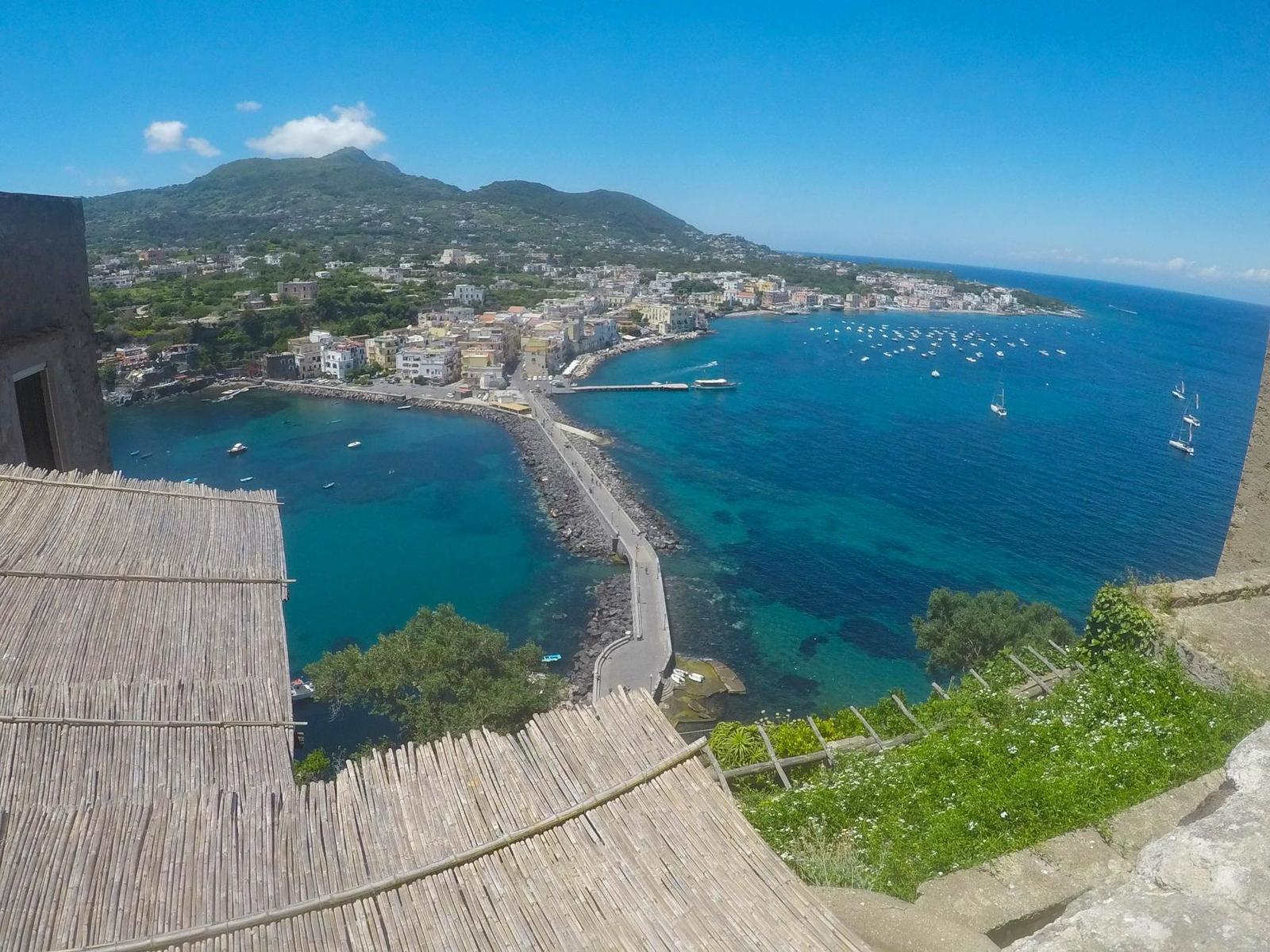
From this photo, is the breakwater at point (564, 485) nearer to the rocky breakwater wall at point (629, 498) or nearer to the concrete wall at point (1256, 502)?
the rocky breakwater wall at point (629, 498)

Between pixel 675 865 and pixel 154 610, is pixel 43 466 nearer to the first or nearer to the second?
pixel 154 610

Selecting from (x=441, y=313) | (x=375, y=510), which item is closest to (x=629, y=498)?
(x=375, y=510)

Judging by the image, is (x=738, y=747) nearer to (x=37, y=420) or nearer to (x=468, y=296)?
(x=37, y=420)

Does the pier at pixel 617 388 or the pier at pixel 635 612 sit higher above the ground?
the pier at pixel 617 388

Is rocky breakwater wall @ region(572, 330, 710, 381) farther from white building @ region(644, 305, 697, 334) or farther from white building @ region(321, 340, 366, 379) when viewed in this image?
white building @ region(321, 340, 366, 379)

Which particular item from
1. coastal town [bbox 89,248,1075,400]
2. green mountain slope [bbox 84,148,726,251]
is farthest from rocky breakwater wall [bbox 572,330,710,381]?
green mountain slope [bbox 84,148,726,251]

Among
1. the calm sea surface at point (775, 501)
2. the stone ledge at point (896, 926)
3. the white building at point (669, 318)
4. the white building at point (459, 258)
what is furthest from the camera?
the white building at point (459, 258)

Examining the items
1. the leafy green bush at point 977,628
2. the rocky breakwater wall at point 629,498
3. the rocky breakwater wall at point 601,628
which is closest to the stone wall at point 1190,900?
the leafy green bush at point 977,628
